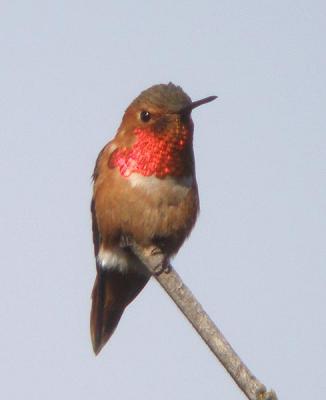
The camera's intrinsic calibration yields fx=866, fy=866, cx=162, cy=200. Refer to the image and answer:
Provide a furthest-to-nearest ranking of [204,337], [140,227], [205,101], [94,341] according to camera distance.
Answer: [94,341], [140,227], [205,101], [204,337]

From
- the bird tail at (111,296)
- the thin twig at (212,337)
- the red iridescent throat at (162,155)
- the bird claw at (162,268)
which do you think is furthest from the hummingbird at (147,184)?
the thin twig at (212,337)

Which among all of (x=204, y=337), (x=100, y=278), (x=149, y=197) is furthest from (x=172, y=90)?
(x=204, y=337)

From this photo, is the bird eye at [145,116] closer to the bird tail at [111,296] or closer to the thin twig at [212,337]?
the bird tail at [111,296]

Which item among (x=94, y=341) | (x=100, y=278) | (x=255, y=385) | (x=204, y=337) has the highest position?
(x=100, y=278)

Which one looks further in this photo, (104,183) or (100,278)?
(100,278)

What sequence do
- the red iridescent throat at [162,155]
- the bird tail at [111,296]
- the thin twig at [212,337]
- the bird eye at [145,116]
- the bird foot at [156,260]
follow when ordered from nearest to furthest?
the thin twig at [212,337]
the bird foot at [156,260]
the red iridescent throat at [162,155]
the bird eye at [145,116]
the bird tail at [111,296]

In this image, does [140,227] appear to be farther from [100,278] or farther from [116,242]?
[100,278]

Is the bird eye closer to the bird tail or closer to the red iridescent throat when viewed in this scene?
the red iridescent throat
